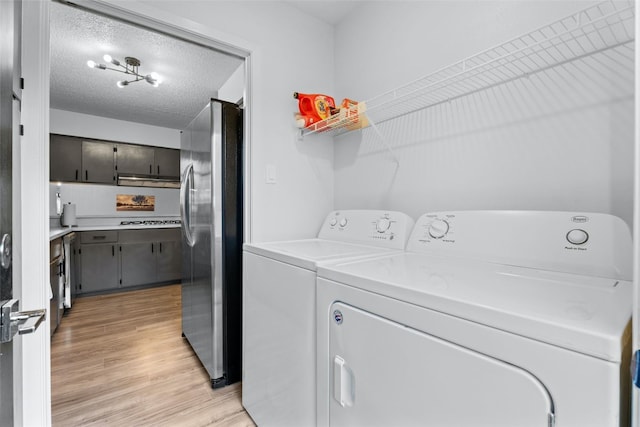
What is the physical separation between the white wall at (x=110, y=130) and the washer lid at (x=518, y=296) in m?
4.70

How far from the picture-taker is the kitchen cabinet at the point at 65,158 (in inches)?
149

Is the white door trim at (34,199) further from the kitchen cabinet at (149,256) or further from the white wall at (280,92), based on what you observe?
the kitchen cabinet at (149,256)

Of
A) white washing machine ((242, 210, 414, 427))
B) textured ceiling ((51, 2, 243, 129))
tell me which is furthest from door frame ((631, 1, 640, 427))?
textured ceiling ((51, 2, 243, 129))

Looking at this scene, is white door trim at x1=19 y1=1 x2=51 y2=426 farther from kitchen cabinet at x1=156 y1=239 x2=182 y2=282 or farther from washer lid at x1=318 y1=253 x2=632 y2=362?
kitchen cabinet at x1=156 y1=239 x2=182 y2=282

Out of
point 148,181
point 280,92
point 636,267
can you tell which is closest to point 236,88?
point 280,92

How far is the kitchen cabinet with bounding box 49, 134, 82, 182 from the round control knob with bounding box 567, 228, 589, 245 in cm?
516

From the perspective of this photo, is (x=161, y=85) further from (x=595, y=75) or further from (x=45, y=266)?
(x=595, y=75)

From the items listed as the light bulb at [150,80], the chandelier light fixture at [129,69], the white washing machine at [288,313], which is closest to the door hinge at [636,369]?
the white washing machine at [288,313]

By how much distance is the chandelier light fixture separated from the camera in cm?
260

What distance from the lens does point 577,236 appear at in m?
0.90

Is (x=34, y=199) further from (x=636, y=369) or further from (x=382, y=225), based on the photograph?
(x=636, y=369)

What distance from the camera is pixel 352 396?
889mm

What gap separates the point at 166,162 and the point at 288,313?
171 inches

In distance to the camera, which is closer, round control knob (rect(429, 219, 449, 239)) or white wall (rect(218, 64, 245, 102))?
round control knob (rect(429, 219, 449, 239))
